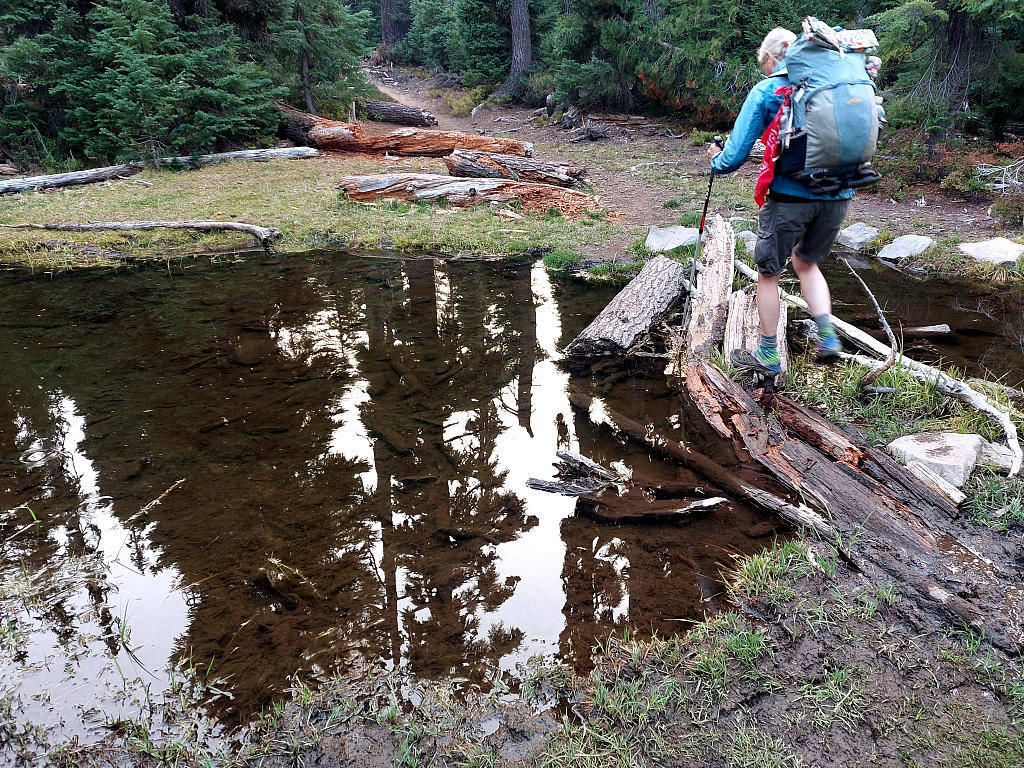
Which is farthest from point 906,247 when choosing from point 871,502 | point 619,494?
point 619,494

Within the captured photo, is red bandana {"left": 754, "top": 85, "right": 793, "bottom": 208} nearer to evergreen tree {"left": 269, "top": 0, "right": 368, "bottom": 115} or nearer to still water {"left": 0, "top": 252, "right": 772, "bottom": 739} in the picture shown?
still water {"left": 0, "top": 252, "right": 772, "bottom": 739}

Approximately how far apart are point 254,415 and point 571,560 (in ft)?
9.11

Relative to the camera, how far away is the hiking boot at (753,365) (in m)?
4.73

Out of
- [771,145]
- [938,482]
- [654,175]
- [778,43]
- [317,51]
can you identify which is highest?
[317,51]

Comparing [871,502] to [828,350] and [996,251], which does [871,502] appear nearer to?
→ [828,350]

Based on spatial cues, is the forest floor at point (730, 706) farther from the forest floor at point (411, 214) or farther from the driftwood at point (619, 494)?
the forest floor at point (411, 214)

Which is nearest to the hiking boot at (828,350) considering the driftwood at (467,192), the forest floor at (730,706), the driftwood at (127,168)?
the forest floor at (730,706)

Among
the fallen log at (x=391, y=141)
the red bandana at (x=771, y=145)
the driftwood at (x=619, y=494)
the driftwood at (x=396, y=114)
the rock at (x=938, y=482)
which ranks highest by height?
the red bandana at (x=771, y=145)

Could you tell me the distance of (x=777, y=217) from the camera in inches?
166

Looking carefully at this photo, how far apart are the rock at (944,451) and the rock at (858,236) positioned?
224 inches

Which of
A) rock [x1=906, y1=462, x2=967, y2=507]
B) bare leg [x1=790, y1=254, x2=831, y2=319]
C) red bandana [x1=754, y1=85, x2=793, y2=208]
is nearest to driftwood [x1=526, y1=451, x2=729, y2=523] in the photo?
rock [x1=906, y1=462, x2=967, y2=507]

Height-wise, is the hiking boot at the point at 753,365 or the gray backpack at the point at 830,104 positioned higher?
the gray backpack at the point at 830,104

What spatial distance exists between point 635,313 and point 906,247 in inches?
186

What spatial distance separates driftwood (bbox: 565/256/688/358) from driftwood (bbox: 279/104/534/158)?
916cm
